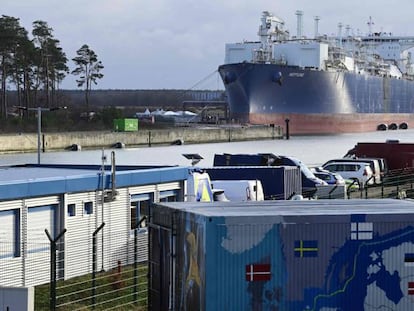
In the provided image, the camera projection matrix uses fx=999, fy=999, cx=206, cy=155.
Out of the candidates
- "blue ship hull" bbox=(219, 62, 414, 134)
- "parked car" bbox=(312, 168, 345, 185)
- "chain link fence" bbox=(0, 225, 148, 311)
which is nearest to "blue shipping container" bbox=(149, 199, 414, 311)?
"chain link fence" bbox=(0, 225, 148, 311)

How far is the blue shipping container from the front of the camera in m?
10.9

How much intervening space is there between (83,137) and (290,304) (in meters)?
72.9

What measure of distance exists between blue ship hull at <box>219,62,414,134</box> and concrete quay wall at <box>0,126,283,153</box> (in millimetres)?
2922

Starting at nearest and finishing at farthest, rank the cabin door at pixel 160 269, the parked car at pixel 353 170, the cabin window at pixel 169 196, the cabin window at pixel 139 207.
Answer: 1. the cabin door at pixel 160 269
2. the cabin window at pixel 139 207
3. the cabin window at pixel 169 196
4. the parked car at pixel 353 170

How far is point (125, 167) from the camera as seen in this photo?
2202 cm

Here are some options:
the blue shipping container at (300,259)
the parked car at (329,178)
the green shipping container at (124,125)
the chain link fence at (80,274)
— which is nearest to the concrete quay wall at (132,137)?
the green shipping container at (124,125)

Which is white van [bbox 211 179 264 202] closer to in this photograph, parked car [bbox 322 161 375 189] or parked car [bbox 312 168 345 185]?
parked car [bbox 312 168 345 185]

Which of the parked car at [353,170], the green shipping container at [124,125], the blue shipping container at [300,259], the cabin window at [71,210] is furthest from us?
the green shipping container at [124,125]

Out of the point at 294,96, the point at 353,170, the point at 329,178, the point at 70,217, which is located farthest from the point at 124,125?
the point at 70,217

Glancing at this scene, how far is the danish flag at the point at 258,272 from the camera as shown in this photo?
11.0 metres

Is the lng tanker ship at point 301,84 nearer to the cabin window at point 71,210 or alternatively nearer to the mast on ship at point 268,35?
the mast on ship at point 268,35

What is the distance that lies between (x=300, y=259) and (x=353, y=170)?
26.2m

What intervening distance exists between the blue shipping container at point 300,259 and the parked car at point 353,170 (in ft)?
78.6

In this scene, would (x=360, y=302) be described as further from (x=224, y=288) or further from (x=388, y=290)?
(x=224, y=288)
